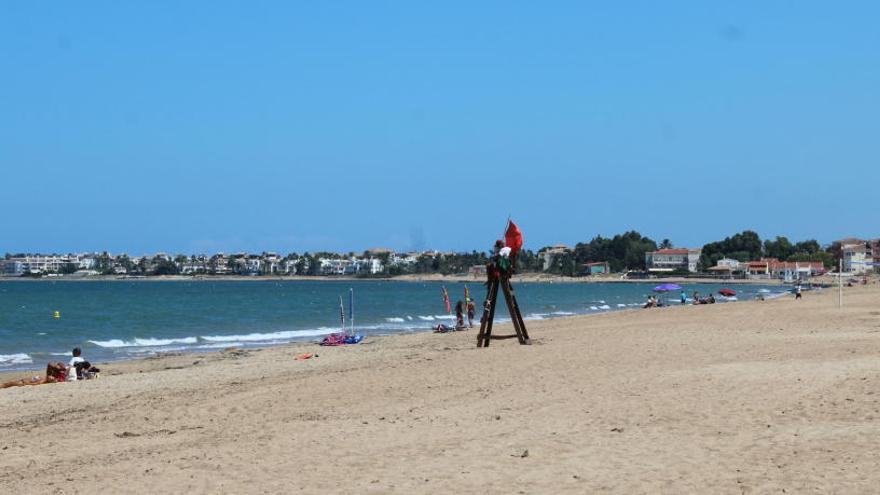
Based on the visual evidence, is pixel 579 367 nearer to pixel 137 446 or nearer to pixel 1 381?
pixel 137 446

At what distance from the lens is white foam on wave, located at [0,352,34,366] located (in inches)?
1167

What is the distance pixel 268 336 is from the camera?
41750 mm

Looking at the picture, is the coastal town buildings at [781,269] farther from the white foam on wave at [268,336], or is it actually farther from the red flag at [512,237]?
the red flag at [512,237]

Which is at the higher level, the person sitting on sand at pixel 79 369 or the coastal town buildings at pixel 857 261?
the coastal town buildings at pixel 857 261

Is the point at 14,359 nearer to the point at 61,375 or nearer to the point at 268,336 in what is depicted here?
the point at 61,375

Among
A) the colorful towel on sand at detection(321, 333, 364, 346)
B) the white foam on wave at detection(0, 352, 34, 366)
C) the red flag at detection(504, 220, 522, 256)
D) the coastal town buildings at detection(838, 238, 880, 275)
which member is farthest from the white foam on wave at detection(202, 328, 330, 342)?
the coastal town buildings at detection(838, 238, 880, 275)

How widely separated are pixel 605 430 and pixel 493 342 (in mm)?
14912

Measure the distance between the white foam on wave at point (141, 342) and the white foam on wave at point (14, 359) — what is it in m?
5.06

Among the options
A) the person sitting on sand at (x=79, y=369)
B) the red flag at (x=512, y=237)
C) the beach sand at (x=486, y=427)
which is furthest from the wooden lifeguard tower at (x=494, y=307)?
the person sitting on sand at (x=79, y=369)

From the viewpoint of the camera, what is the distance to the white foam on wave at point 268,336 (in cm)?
3978

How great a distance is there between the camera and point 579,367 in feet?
54.1

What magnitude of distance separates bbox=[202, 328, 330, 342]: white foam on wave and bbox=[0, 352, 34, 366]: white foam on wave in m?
9.02

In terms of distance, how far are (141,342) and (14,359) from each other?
9079 mm

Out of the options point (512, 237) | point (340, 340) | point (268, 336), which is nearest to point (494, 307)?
point (512, 237)
